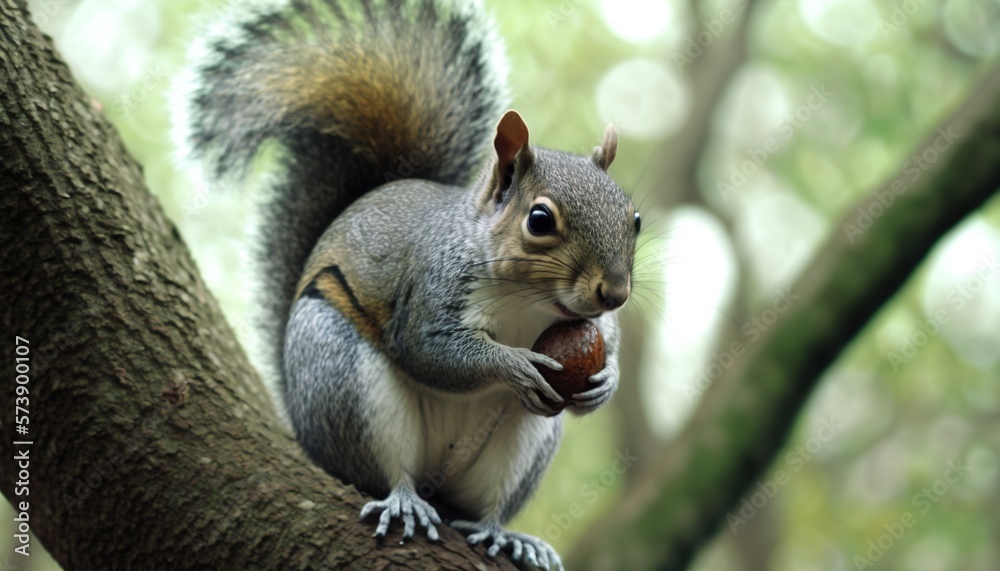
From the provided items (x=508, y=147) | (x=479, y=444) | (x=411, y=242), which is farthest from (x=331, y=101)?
(x=479, y=444)

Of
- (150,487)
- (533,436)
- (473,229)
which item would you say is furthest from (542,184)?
(150,487)

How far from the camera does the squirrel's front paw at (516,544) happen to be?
300 cm

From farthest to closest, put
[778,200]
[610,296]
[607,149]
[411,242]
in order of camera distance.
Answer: [778,200] → [411,242] → [607,149] → [610,296]

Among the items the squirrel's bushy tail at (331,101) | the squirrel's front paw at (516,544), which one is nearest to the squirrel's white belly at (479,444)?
the squirrel's front paw at (516,544)

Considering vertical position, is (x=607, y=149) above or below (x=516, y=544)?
above

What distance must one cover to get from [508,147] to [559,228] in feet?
1.33

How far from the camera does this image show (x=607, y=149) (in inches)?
125

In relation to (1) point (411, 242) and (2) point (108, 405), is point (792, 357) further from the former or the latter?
(2) point (108, 405)

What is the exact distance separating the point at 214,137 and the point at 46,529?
1.64 meters

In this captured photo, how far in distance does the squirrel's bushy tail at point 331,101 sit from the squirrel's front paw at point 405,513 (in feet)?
4.31

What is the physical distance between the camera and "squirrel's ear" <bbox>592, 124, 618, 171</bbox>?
3178mm

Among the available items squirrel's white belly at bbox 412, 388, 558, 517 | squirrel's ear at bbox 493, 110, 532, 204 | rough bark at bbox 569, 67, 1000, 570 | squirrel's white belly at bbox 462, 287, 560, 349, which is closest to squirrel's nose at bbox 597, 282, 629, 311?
squirrel's white belly at bbox 462, 287, 560, 349

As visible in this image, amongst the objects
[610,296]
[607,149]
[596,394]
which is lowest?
[596,394]

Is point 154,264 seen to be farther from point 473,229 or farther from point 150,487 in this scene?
point 473,229
